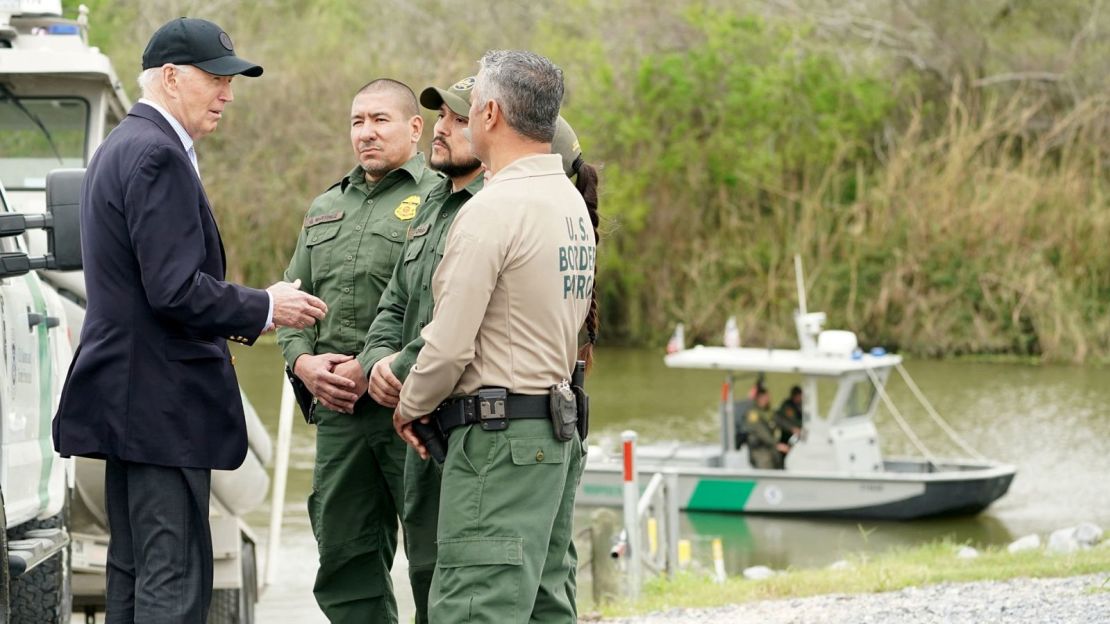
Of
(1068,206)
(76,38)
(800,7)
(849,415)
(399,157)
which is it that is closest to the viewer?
(399,157)

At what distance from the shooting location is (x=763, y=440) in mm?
18406

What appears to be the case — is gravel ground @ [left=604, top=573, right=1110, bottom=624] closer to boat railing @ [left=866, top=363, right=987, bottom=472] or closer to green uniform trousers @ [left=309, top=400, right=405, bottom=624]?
green uniform trousers @ [left=309, top=400, right=405, bottom=624]

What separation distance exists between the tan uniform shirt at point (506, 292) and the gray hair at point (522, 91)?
10 cm

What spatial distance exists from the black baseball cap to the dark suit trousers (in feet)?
3.72

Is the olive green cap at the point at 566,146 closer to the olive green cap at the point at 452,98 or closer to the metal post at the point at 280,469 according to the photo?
the olive green cap at the point at 452,98

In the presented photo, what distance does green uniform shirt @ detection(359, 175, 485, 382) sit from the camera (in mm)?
5156

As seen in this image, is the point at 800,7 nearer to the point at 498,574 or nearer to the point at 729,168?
the point at 729,168

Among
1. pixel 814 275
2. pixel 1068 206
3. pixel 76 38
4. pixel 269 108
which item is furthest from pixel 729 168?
pixel 76 38

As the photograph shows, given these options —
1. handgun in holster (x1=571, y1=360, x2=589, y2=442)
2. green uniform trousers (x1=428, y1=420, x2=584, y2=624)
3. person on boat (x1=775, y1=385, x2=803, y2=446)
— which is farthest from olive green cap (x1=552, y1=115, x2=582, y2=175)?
person on boat (x1=775, y1=385, x2=803, y2=446)

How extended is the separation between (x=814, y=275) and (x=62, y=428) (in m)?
27.7

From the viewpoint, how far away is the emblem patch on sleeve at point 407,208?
18.7 ft

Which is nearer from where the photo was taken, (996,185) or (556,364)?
(556,364)

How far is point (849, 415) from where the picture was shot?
1823 centimetres

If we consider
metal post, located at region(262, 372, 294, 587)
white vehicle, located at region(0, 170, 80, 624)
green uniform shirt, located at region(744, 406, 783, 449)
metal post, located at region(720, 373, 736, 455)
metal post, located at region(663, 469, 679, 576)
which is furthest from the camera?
green uniform shirt, located at region(744, 406, 783, 449)
